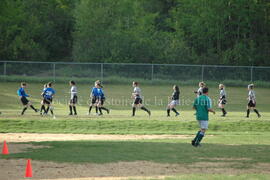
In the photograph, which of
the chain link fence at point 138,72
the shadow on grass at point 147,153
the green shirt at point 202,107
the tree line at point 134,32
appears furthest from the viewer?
the tree line at point 134,32

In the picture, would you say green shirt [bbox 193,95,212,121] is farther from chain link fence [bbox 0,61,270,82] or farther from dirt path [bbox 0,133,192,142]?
chain link fence [bbox 0,61,270,82]

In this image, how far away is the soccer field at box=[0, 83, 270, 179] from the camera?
46.5ft

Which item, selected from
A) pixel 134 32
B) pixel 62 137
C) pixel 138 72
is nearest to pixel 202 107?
pixel 62 137

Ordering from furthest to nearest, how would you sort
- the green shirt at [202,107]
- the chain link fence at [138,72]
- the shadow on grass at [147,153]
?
1. the chain link fence at [138,72]
2. the green shirt at [202,107]
3. the shadow on grass at [147,153]

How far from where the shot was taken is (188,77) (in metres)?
48.0

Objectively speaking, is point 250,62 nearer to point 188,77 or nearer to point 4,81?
point 188,77

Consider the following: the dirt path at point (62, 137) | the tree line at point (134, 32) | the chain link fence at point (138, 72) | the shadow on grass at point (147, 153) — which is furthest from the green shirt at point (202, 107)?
the tree line at point (134, 32)

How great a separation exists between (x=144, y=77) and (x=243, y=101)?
9001 millimetres

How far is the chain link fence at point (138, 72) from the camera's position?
47.8 meters

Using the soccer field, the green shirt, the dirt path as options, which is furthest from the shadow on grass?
the dirt path

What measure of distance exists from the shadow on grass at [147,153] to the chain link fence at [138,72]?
2815 cm

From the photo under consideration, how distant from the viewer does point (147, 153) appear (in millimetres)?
17266

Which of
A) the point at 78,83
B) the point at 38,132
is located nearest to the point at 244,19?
the point at 78,83

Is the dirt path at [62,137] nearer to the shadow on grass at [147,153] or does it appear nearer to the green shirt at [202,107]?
the shadow on grass at [147,153]
